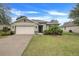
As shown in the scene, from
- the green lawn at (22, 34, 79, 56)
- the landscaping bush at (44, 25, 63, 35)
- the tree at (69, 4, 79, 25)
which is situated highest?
the tree at (69, 4, 79, 25)

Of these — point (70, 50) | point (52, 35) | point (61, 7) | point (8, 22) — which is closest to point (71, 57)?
point (70, 50)

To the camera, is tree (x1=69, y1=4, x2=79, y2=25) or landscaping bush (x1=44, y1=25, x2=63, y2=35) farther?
landscaping bush (x1=44, y1=25, x2=63, y2=35)

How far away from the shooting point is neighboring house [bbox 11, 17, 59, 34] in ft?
20.8

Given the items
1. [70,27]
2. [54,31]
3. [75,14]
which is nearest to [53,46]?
[54,31]

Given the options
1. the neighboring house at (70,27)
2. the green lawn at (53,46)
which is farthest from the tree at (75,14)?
the green lawn at (53,46)

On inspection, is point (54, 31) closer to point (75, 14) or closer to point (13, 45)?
point (75, 14)

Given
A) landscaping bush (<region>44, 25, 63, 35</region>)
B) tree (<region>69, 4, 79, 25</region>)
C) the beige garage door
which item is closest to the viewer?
tree (<region>69, 4, 79, 25</region>)

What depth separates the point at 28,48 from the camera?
6.30 m

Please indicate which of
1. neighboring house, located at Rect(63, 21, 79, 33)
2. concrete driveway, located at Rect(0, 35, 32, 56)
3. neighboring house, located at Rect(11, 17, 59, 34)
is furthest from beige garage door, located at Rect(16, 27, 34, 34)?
neighboring house, located at Rect(63, 21, 79, 33)

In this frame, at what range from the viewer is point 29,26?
21.2ft

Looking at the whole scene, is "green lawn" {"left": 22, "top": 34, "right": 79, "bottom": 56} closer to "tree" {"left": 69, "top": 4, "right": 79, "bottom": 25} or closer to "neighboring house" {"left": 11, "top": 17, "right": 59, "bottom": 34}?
"neighboring house" {"left": 11, "top": 17, "right": 59, "bottom": 34}

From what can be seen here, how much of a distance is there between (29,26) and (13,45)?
49cm

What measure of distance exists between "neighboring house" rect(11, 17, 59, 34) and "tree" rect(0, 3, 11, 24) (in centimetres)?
14

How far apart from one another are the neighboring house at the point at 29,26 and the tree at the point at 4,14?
Result: 0.46ft
